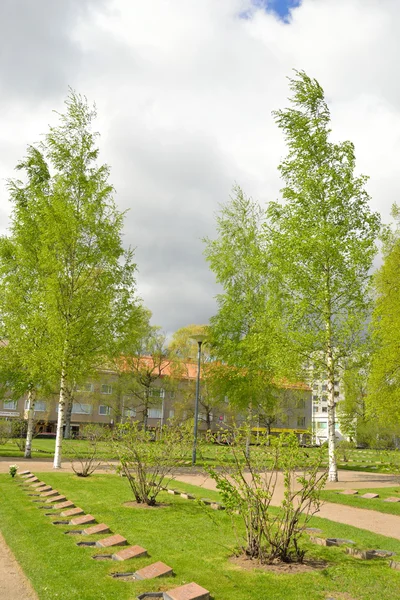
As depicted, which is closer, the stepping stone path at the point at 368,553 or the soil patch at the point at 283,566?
the soil patch at the point at 283,566

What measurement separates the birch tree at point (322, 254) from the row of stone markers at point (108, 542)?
34.0ft

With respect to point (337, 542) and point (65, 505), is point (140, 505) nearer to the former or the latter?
point (65, 505)

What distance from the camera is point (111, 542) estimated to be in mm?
7566

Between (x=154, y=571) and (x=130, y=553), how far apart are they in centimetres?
91

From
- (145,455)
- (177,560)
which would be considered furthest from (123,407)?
(177,560)

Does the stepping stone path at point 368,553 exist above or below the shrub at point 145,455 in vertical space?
below

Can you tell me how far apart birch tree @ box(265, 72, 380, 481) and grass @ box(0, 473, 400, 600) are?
9625 millimetres

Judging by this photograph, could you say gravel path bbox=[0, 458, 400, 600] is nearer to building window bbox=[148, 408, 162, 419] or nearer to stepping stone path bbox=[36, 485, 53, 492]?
stepping stone path bbox=[36, 485, 53, 492]

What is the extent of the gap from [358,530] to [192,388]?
4178cm

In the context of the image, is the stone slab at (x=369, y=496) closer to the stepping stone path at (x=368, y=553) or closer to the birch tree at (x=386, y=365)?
the birch tree at (x=386, y=365)

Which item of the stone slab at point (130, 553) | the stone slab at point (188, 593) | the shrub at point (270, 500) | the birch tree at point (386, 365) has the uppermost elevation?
the birch tree at point (386, 365)

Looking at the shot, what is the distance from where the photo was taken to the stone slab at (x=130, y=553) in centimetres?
685

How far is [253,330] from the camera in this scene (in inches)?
1009

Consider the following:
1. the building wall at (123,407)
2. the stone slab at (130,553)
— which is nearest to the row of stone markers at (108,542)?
the stone slab at (130,553)
